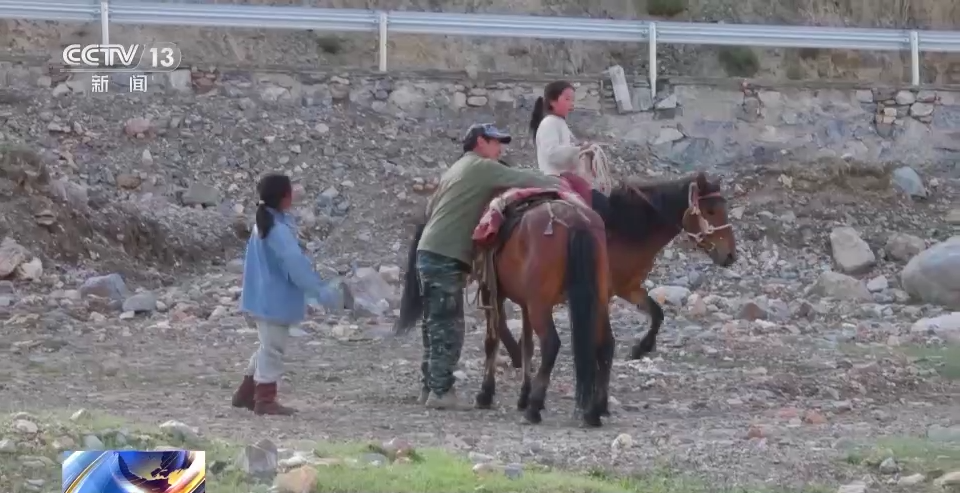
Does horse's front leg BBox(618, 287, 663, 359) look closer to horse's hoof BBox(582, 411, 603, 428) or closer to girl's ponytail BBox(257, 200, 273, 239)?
horse's hoof BBox(582, 411, 603, 428)

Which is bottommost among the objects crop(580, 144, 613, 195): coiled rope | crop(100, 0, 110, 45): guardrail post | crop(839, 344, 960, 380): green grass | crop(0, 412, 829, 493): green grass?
crop(839, 344, 960, 380): green grass

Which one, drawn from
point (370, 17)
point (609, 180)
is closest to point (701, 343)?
point (609, 180)

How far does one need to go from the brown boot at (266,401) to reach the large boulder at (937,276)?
27.1ft

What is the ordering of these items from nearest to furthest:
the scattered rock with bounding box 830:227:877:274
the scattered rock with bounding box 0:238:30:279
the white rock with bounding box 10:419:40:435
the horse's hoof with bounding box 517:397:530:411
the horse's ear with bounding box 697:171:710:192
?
the white rock with bounding box 10:419:40:435 → the horse's hoof with bounding box 517:397:530:411 → the horse's ear with bounding box 697:171:710:192 → the scattered rock with bounding box 0:238:30:279 → the scattered rock with bounding box 830:227:877:274

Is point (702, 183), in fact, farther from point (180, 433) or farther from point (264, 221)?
point (180, 433)

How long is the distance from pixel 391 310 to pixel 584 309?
495cm

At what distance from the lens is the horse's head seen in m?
10.3

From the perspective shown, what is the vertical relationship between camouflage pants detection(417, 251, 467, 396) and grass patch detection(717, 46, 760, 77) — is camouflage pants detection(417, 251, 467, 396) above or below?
below

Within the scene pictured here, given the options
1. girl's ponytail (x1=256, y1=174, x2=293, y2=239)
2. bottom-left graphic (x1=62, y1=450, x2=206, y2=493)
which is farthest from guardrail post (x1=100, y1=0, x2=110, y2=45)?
bottom-left graphic (x1=62, y1=450, x2=206, y2=493)

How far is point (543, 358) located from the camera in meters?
8.39

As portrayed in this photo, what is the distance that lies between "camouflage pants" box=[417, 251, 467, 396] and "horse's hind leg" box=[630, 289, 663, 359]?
2.46m

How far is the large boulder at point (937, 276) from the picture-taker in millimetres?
14148

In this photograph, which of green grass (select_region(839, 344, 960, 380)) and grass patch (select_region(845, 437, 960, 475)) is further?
green grass (select_region(839, 344, 960, 380))

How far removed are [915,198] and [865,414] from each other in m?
9.62
